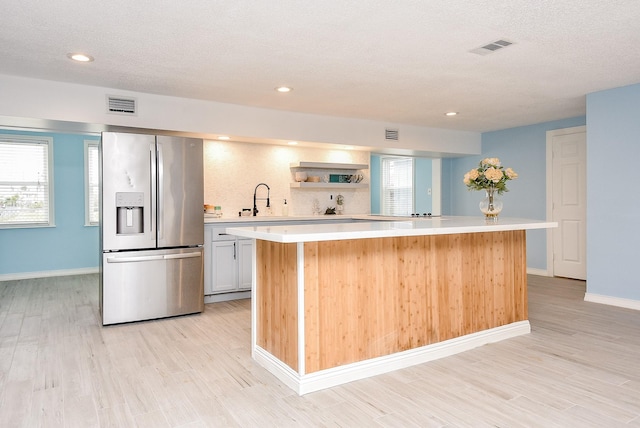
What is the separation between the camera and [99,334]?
3809 millimetres

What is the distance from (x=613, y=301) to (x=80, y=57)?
580 centimetres

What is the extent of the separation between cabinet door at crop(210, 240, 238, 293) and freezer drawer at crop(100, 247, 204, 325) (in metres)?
0.45

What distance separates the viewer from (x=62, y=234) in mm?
6816

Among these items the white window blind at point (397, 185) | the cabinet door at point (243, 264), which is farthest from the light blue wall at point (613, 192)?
the white window blind at point (397, 185)

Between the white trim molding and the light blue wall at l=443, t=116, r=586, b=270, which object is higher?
the light blue wall at l=443, t=116, r=586, b=270

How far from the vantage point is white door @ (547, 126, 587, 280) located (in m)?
6.16

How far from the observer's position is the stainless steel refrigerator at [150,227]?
4109 millimetres

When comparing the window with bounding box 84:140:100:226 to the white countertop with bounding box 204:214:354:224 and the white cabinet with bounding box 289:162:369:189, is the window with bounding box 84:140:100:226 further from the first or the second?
the white cabinet with bounding box 289:162:369:189

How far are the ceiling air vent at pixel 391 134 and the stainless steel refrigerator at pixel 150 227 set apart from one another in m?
3.02

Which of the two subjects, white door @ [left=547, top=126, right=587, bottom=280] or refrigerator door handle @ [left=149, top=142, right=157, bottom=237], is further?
white door @ [left=547, top=126, right=587, bottom=280]

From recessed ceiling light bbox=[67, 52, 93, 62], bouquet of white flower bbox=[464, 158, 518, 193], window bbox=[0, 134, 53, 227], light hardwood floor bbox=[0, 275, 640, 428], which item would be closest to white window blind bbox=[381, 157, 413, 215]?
bouquet of white flower bbox=[464, 158, 518, 193]

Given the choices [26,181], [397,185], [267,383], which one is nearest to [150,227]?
[267,383]

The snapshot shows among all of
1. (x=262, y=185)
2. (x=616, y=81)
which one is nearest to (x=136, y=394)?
(x=262, y=185)

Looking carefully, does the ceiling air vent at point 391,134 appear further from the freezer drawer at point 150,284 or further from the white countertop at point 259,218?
the freezer drawer at point 150,284
